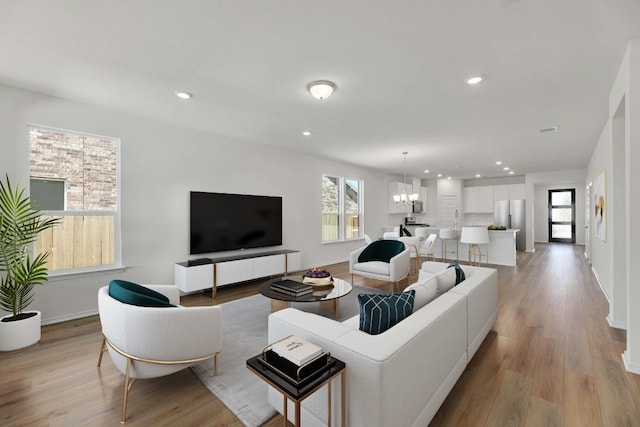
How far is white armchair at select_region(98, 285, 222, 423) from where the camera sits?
5.88 ft

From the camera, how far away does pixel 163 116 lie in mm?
3795

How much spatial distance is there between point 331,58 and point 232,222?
10.7 feet

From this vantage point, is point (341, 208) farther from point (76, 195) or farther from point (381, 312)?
point (381, 312)

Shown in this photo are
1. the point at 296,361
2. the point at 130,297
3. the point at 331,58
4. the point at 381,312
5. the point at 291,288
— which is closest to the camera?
the point at 296,361

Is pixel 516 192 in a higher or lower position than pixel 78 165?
higher

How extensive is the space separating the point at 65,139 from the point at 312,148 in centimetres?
368

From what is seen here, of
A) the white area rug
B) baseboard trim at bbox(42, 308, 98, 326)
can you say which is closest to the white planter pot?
baseboard trim at bbox(42, 308, 98, 326)

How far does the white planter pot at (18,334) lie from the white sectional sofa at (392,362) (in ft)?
8.60

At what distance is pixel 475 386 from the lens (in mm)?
2061

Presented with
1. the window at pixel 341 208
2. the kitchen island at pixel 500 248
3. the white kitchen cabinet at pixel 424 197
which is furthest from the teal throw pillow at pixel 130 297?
the white kitchen cabinet at pixel 424 197

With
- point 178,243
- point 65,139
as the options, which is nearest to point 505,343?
point 178,243

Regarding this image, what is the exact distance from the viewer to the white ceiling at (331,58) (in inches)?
72.3

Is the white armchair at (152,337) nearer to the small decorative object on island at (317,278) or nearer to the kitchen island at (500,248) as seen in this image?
the small decorative object on island at (317,278)

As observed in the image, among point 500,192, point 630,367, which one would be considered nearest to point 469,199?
point 500,192
